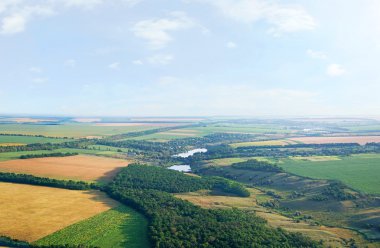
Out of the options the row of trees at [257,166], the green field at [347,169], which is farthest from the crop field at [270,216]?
the green field at [347,169]

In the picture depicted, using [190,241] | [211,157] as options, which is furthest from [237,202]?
[211,157]

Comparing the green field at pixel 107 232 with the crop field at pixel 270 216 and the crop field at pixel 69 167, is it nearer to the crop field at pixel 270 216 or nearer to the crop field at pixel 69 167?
the crop field at pixel 270 216

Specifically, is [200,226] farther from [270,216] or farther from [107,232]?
[270,216]

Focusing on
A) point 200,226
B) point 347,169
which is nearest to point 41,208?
point 200,226

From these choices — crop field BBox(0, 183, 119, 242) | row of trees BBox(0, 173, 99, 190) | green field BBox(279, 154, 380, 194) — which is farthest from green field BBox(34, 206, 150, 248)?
green field BBox(279, 154, 380, 194)

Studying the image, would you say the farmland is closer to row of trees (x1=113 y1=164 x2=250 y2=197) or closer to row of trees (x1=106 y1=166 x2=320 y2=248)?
row of trees (x1=106 y1=166 x2=320 y2=248)

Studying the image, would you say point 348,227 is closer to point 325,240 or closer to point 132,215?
point 325,240
